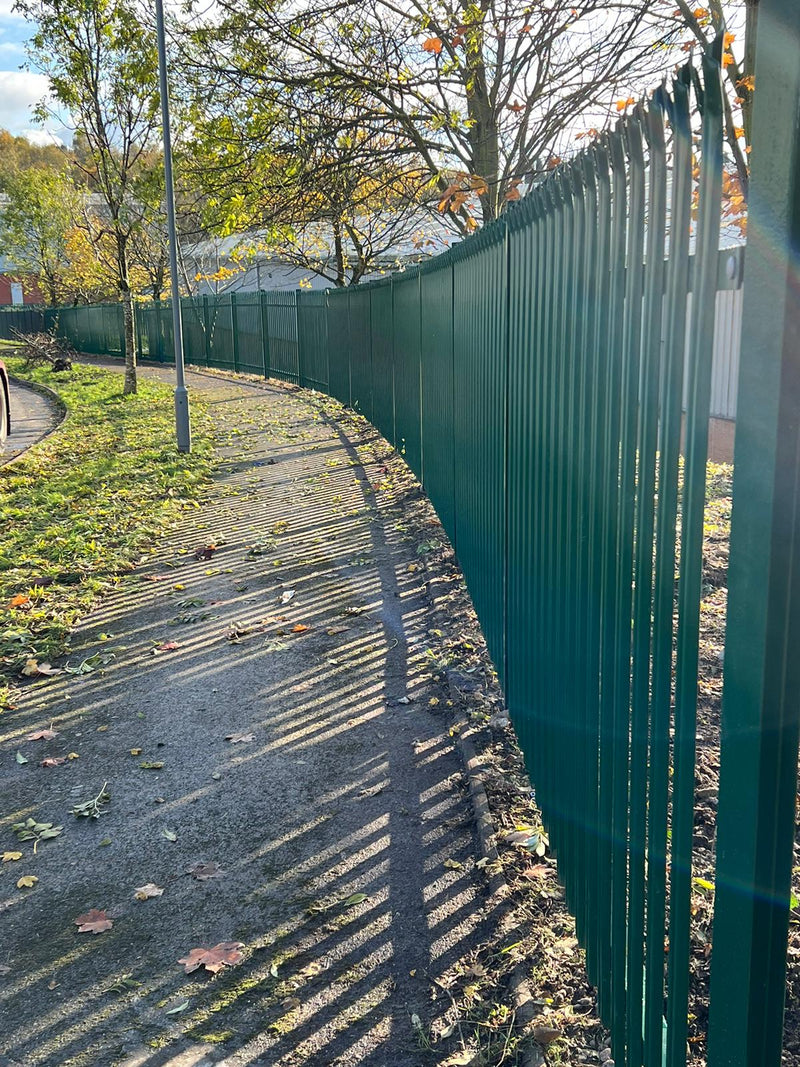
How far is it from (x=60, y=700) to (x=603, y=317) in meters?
4.21

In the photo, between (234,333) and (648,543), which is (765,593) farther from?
(234,333)

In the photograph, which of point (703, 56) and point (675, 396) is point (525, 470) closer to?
point (675, 396)

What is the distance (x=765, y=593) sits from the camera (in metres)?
1.40

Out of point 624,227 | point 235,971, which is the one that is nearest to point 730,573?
point 624,227

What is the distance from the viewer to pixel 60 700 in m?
5.57

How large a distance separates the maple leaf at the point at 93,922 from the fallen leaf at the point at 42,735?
1.65 meters

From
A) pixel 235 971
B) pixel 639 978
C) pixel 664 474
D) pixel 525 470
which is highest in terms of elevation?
pixel 664 474

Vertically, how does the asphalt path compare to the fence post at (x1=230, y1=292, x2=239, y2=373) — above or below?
below

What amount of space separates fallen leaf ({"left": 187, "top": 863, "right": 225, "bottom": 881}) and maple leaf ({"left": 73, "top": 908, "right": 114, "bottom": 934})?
0.36m

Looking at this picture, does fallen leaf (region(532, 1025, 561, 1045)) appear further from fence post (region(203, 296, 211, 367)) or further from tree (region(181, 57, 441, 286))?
fence post (region(203, 296, 211, 367))

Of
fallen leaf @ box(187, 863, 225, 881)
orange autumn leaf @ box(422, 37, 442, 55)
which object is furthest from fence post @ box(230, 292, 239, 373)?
fallen leaf @ box(187, 863, 225, 881)

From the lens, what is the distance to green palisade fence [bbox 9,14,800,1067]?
55.7 inches

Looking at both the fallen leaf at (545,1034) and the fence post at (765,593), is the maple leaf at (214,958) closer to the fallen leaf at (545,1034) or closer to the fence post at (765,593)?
the fallen leaf at (545,1034)

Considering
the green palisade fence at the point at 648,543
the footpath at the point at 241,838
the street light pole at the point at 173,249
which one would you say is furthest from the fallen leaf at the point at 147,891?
the street light pole at the point at 173,249
